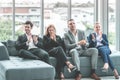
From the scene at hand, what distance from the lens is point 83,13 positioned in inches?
336

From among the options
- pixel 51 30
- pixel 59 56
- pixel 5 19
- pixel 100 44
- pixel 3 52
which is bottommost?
pixel 59 56

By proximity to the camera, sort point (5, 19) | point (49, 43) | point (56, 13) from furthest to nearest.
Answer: point (56, 13)
point (5, 19)
point (49, 43)

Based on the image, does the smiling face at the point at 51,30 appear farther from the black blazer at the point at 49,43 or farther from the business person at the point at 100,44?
the business person at the point at 100,44

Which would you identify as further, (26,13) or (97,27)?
(26,13)

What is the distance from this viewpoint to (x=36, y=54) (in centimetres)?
585

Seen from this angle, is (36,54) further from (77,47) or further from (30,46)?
(77,47)

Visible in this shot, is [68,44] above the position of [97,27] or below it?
below

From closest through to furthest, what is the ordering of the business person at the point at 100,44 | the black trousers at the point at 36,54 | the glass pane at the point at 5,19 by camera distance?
the black trousers at the point at 36,54 → the business person at the point at 100,44 → the glass pane at the point at 5,19

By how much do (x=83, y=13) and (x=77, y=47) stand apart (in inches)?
98.5

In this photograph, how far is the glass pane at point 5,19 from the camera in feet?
25.8

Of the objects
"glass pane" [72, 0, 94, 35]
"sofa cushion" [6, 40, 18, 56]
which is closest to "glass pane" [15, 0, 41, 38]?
"glass pane" [72, 0, 94, 35]

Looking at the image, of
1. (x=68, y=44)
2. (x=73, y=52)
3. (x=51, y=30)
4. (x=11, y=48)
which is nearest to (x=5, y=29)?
(x=11, y=48)

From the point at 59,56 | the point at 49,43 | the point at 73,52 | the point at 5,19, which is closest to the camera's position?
the point at 59,56

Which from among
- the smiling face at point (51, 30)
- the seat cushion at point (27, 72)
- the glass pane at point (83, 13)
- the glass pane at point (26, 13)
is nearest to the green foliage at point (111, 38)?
the glass pane at point (83, 13)
